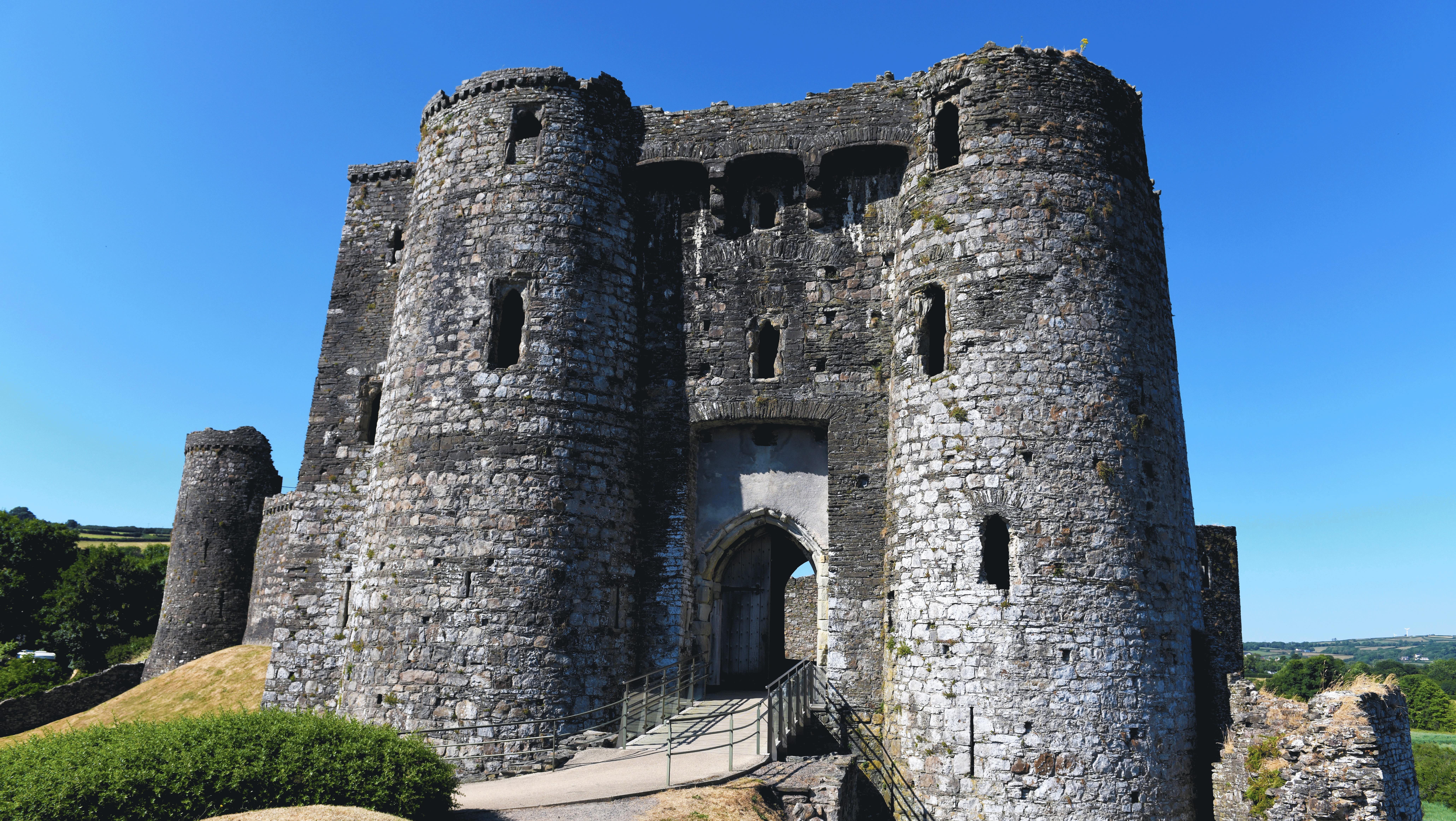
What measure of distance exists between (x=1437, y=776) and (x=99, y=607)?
6171 cm

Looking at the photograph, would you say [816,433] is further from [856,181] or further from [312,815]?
[312,815]

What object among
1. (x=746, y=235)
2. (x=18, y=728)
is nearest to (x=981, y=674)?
(x=746, y=235)

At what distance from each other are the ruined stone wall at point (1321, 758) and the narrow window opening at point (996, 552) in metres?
3.96

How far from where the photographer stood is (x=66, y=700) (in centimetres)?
2991

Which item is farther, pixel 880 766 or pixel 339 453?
pixel 339 453

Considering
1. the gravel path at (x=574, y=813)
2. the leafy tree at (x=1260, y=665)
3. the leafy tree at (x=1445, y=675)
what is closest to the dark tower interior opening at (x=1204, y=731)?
the gravel path at (x=574, y=813)

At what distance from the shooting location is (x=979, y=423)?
48.7 feet

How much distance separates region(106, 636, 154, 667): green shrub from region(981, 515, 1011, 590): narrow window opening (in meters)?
37.8

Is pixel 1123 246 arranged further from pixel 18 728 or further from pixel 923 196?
pixel 18 728

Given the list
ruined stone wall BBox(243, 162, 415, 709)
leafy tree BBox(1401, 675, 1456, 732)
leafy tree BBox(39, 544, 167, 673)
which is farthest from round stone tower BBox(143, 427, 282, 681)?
leafy tree BBox(1401, 675, 1456, 732)

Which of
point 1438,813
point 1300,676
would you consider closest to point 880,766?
point 1438,813

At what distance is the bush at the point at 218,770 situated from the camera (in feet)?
26.6

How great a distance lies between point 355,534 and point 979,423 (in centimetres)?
Result: 1279

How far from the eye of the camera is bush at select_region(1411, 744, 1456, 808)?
42500mm
